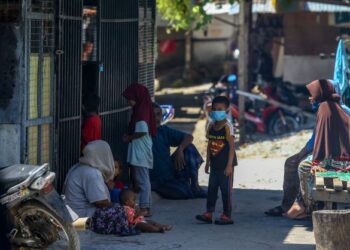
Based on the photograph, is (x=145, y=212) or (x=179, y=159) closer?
(x=145, y=212)

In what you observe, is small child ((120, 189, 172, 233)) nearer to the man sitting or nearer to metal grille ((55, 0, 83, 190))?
metal grille ((55, 0, 83, 190))

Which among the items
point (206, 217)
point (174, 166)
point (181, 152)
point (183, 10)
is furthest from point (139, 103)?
point (183, 10)

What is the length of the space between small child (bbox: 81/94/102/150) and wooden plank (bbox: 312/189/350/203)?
250 centimetres

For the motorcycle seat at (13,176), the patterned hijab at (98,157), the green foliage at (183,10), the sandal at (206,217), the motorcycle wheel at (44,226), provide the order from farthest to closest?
the green foliage at (183,10), the sandal at (206,217), the patterned hijab at (98,157), the motorcycle wheel at (44,226), the motorcycle seat at (13,176)

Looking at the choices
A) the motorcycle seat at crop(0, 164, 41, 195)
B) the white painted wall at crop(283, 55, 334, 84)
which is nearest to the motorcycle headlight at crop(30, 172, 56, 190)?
the motorcycle seat at crop(0, 164, 41, 195)

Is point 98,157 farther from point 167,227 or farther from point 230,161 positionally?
point 230,161

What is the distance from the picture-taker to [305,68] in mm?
22578

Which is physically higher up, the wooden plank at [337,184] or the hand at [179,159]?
the wooden plank at [337,184]

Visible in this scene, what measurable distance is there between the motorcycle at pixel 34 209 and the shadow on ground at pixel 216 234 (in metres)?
1.07

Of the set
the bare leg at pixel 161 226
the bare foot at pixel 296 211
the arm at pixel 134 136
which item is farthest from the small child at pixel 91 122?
the bare foot at pixel 296 211

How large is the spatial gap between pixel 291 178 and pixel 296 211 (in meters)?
0.45

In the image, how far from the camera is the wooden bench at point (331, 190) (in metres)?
9.62

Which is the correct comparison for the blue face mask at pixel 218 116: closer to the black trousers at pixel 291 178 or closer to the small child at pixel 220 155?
the small child at pixel 220 155

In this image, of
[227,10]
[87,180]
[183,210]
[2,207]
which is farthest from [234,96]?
[2,207]
